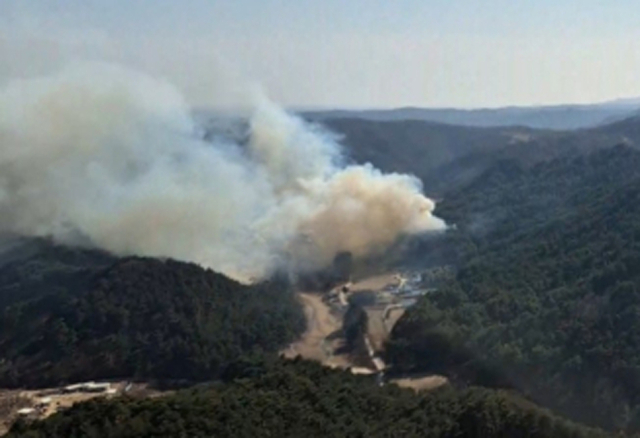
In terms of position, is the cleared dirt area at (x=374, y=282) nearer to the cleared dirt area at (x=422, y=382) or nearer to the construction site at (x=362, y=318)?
the construction site at (x=362, y=318)

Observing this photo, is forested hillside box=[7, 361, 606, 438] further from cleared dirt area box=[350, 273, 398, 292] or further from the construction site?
cleared dirt area box=[350, 273, 398, 292]

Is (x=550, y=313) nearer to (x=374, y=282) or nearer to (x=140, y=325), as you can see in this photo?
(x=374, y=282)

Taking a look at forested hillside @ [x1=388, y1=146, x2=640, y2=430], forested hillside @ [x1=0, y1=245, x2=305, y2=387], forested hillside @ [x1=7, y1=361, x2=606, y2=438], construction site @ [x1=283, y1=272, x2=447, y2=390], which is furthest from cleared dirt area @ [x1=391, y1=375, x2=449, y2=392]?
forested hillside @ [x1=0, y1=245, x2=305, y2=387]

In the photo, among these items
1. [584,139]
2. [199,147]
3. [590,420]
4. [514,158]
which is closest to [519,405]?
[590,420]

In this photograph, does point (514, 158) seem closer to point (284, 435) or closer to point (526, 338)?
point (526, 338)

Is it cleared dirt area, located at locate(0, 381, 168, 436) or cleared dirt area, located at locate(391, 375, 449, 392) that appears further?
cleared dirt area, located at locate(391, 375, 449, 392)

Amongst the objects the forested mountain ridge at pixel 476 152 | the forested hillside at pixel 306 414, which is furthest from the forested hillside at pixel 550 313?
the forested mountain ridge at pixel 476 152

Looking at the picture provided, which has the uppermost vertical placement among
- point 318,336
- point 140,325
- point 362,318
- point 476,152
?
point 476,152

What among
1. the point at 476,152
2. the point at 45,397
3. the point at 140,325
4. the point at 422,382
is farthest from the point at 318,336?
the point at 476,152
